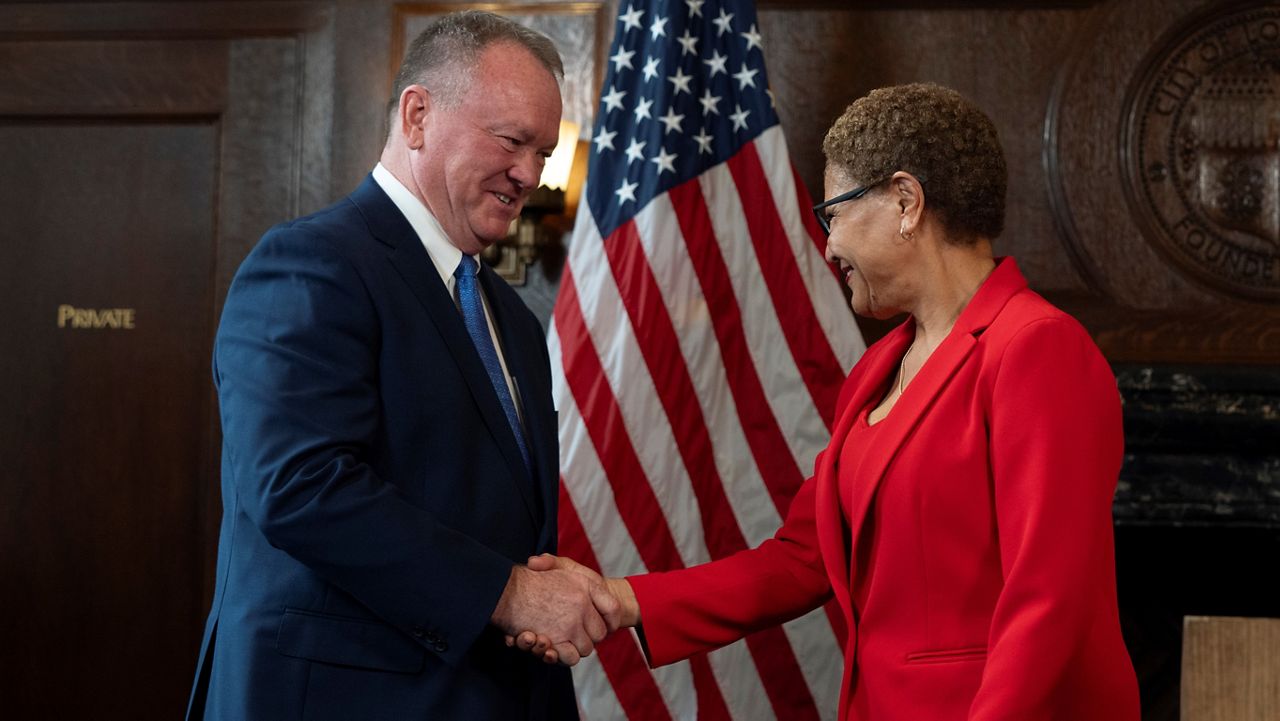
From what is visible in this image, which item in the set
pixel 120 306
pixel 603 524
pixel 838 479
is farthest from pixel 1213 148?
pixel 120 306

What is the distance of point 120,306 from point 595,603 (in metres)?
2.47

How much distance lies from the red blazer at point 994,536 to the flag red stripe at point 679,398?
3.93 feet

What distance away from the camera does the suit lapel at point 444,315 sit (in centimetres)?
176

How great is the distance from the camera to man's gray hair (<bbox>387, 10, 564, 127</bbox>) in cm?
197

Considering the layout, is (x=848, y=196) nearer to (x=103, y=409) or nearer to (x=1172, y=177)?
(x=1172, y=177)

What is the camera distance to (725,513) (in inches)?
119

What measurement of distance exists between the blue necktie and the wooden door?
1.96 m

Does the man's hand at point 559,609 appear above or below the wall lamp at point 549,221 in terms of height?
below

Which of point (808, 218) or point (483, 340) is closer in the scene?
point (483, 340)

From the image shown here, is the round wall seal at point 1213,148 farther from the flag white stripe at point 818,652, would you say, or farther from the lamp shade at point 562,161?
the lamp shade at point 562,161

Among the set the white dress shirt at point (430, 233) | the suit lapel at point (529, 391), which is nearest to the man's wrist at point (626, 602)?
the suit lapel at point (529, 391)

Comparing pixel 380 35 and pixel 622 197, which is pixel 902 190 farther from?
pixel 380 35

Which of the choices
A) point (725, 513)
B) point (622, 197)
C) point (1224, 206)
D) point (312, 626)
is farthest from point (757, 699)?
point (1224, 206)

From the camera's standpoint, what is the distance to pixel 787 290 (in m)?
3.05
